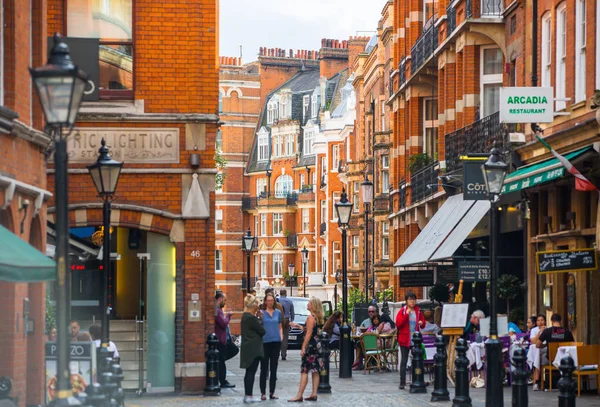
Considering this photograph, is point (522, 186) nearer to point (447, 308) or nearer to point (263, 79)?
point (447, 308)

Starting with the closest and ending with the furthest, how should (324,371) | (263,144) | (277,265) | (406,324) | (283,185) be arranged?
(324,371) → (406,324) → (277,265) → (283,185) → (263,144)

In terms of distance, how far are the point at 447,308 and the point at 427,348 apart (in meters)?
2.20

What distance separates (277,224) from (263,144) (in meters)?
7.19

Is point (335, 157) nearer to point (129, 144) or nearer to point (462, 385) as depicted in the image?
point (129, 144)

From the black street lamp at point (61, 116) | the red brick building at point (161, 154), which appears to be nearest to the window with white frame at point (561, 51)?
the red brick building at point (161, 154)

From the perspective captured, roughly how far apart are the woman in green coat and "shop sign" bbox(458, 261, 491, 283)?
596cm

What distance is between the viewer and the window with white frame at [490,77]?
1342 inches

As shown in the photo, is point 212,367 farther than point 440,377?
Yes

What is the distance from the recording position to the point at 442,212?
35.9 meters

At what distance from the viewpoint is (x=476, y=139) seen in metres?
32.6

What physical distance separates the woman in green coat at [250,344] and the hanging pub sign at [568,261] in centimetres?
527

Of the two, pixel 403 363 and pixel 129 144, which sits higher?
pixel 129 144

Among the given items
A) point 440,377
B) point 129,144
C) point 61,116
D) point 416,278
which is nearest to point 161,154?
point 129,144

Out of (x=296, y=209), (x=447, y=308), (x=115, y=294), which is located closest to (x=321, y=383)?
(x=447, y=308)
